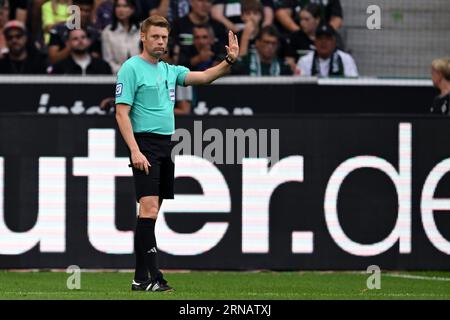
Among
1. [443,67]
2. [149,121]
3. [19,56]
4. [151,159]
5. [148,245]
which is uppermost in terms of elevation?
[19,56]

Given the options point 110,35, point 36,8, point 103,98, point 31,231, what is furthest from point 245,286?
point 36,8

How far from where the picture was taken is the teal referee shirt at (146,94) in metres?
10.4

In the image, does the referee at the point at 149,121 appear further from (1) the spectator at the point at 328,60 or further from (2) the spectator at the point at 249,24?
(2) the spectator at the point at 249,24

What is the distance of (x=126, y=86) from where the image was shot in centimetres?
1036

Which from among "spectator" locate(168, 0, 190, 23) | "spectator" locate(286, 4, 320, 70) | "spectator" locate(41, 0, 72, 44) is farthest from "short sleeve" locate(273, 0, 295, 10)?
"spectator" locate(41, 0, 72, 44)

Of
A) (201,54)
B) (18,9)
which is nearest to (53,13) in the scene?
(18,9)

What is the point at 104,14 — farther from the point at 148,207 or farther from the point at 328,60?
the point at 148,207

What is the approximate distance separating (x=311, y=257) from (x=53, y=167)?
8.17 ft

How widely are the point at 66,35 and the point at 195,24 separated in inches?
58.8

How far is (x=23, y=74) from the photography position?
51.4 feet

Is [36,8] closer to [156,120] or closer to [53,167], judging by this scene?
[53,167]

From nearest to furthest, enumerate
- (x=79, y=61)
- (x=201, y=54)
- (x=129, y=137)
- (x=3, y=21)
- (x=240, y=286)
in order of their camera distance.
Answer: (x=129, y=137) < (x=240, y=286) < (x=79, y=61) < (x=201, y=54) < (x=3, y=21)

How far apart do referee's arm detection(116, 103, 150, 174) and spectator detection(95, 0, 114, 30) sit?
20.7 ft

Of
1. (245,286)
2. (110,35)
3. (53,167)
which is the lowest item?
(245,286)
